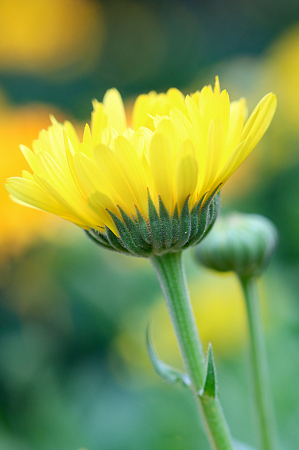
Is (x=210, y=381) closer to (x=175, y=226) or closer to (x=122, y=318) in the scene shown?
(x=175, y=226)

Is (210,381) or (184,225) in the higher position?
(184,225)

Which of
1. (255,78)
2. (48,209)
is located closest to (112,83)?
(255,78)

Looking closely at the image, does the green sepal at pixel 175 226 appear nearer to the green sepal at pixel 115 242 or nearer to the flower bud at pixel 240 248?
the green sepal at pixel 115 242

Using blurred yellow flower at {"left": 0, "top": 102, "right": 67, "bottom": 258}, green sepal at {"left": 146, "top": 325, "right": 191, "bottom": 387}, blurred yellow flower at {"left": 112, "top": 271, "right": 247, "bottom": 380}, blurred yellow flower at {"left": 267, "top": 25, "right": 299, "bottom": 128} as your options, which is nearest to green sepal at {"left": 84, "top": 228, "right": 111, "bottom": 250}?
green sepal at {"left": 146, "top": 325, "right": 191, "bottom": 387}

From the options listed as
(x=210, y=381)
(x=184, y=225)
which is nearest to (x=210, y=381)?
(x=210, y=381)

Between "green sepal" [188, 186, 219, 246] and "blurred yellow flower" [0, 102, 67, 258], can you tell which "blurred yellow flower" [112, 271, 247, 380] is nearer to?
"blurred yellow flower" [0, 102, 67, 258]
